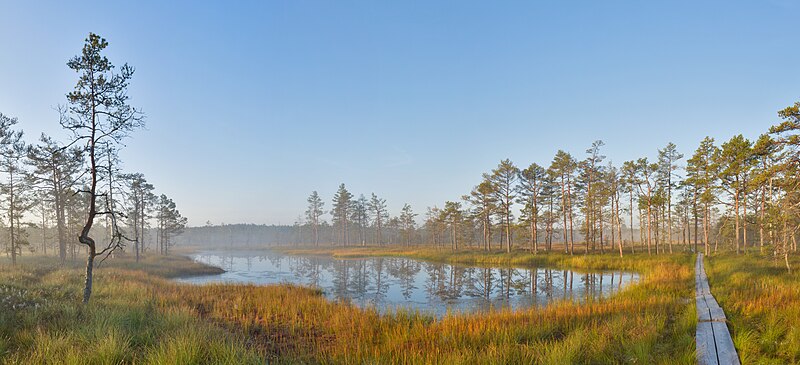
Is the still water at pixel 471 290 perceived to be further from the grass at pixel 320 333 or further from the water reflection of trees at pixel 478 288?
the grass at pixel 320 333

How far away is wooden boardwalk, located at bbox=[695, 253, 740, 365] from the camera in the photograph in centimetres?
598

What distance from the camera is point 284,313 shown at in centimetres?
1224

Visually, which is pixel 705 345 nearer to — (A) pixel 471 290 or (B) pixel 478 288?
(A) pixel 471 290

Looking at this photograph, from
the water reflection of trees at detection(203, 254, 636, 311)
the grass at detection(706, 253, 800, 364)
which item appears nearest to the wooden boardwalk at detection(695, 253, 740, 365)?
the grass at detection(706, 253, 800, 364)

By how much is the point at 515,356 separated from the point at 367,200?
83.8 m

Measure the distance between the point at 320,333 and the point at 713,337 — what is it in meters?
9.53

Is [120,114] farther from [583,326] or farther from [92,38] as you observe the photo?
[583,326]

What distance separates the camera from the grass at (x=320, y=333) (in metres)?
5.90

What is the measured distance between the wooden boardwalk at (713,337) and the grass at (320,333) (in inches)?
9.3

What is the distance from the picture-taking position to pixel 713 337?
724cm

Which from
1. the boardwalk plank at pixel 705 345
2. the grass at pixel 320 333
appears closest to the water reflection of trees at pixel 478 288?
the grass at pixel 320 333

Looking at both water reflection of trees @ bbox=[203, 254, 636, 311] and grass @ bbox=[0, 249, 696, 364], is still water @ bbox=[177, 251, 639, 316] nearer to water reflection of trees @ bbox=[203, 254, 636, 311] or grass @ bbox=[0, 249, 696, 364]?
water reflection of trees @ bbox=[203, 254, 636, 311]

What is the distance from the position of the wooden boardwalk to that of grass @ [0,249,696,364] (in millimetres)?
236

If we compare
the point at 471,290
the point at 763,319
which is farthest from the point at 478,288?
the point at 763,319
